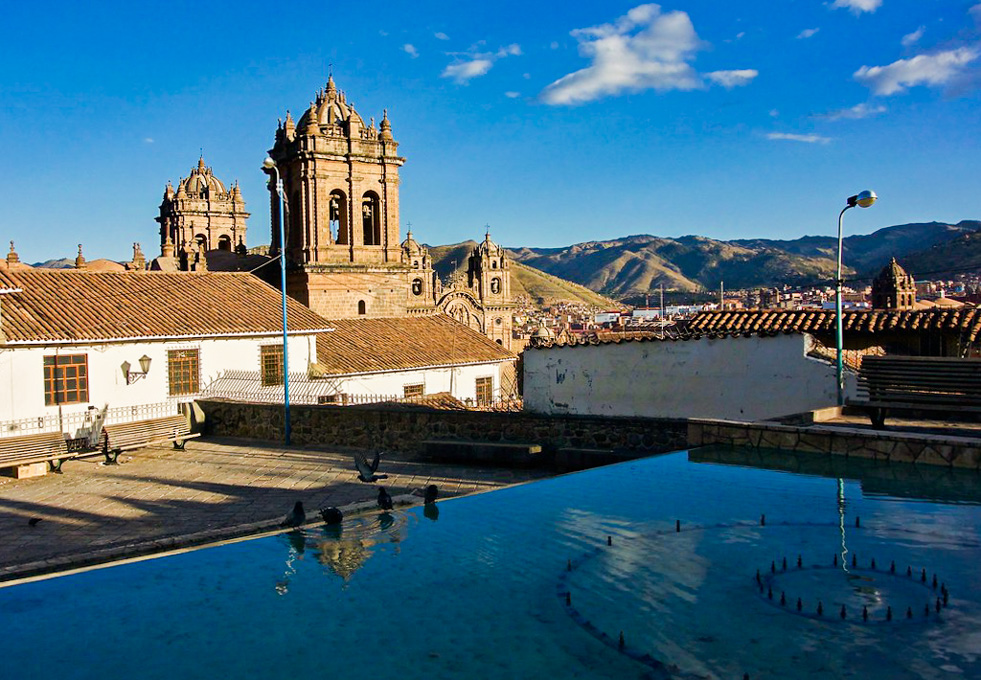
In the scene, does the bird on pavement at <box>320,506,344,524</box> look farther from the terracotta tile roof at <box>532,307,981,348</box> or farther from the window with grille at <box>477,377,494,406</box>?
the window with grille at <box>477,377,494,406</box>

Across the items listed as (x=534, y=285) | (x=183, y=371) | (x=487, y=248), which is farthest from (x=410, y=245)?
(x=534, y=285)

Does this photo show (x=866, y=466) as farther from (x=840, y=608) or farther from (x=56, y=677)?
(x=56, y=677)

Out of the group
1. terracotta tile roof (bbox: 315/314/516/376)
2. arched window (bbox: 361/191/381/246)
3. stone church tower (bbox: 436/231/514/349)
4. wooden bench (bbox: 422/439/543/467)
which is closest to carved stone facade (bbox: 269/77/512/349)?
arched window (bbox: 361/191/381/246)

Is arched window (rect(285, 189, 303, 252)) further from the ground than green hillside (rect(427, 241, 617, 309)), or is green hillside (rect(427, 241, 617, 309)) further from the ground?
green hillside (rect(427, 241, 617, 309))

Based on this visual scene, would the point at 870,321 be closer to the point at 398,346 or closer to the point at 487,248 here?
the point at 398,346

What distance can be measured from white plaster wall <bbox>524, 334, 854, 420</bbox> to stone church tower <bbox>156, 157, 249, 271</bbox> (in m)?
42.8

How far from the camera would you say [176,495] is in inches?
464

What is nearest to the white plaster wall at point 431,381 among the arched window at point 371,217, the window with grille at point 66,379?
the window with grille at point 66,379

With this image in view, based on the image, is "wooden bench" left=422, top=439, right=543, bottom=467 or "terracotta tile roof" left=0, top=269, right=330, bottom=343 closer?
"wooden bench" left=422, top=439, right=543, bottom=467

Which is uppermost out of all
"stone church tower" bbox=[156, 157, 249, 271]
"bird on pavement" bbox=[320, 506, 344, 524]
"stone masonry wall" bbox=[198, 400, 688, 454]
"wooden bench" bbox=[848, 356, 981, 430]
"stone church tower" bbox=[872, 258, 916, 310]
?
"stone church tower" bbox=[156, 157, 249, 271]

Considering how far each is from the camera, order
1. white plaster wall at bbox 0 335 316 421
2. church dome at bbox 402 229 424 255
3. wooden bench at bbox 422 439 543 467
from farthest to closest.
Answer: church dome at bbox 402 229 424 255
white plaster wall at bbox 0 335 316 421
wooden bench at bbox 422 439 543 467

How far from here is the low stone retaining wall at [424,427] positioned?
1155cm

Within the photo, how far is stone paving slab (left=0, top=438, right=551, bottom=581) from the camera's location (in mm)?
8672

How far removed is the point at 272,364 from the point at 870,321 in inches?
602
